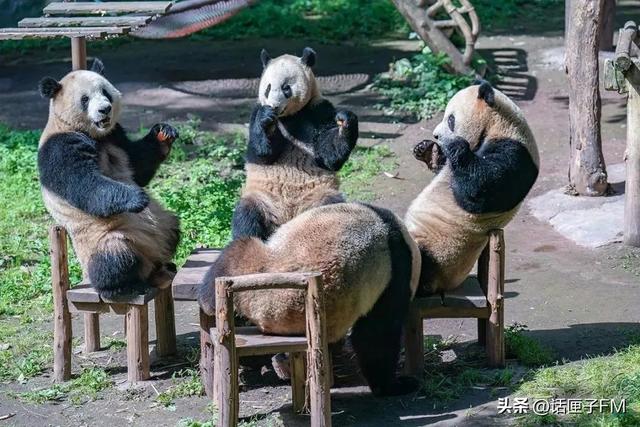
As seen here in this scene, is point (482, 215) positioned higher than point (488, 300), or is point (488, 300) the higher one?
point (482, 215)

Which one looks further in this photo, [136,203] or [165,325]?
[165,325]

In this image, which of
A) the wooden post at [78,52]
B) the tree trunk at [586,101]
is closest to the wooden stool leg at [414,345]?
the wooden post at [78,52]

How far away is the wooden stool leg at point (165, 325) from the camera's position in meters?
7.08

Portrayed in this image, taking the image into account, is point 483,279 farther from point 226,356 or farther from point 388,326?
point 226,356

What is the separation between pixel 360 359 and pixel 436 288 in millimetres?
827

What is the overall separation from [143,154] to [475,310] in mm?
2659

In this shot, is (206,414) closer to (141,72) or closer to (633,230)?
(633,230)

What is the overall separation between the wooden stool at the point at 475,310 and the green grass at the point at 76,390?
2.10m

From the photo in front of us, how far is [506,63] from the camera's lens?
15047 mm

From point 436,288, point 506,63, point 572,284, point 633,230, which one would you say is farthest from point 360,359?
point 506,63

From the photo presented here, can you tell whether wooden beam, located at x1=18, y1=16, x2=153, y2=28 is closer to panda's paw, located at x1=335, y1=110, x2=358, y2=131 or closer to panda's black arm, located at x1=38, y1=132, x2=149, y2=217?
panda's black arm, located at x1=38, y1=132, x2=149, y2=217

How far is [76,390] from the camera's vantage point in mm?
6680

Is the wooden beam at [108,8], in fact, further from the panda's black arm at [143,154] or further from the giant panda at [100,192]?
the panda's black arm at [143,154]

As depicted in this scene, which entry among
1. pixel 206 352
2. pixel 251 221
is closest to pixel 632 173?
pixel 251 221
